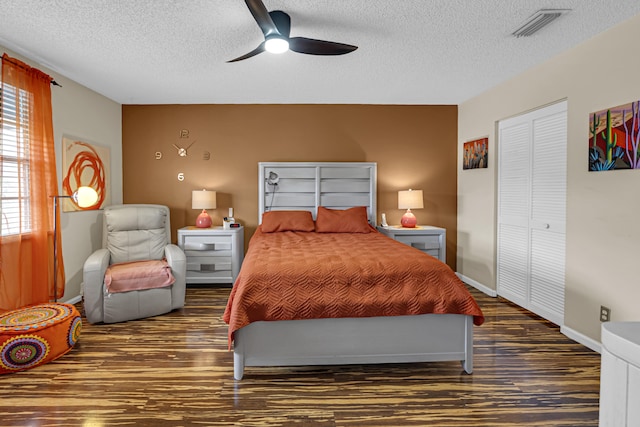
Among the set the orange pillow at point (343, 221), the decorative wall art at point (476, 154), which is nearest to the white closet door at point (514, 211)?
the decorative wall art at point (476, 154)

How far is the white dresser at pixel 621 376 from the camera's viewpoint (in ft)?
3.48

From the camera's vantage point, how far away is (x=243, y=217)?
5.07 meters

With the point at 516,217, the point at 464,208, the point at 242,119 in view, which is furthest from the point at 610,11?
the point at 242,119

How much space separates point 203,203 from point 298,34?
252 cm

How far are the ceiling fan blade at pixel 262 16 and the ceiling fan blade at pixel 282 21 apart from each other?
15 centimetres

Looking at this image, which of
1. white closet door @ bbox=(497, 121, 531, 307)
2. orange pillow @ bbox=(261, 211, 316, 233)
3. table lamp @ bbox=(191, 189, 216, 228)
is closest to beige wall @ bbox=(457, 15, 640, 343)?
white closet door @ bbox=(497, 121, 531, 307)

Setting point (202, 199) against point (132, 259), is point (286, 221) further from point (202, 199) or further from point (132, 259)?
point (132, 259)

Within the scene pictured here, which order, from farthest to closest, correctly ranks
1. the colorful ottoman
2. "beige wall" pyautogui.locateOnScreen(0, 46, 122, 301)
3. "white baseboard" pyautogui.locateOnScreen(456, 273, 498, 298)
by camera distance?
"white baseboard" pyautogui.locateOnScreen(456, 273, 498, 298) < "beige wall" pyautogui.locateOnScreen(0, 46, 122, 301) < the colorful ottoman

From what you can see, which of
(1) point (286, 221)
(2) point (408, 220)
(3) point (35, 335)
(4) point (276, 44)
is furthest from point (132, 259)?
(2) point (408, 220)

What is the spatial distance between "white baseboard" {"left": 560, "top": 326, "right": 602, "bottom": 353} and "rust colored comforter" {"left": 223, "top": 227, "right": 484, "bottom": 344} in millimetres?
1074

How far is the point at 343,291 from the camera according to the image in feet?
7.86

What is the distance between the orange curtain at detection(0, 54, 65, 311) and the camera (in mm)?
2949

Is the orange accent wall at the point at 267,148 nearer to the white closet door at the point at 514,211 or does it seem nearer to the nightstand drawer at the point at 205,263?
the nightstand drawer at the point at 205,263

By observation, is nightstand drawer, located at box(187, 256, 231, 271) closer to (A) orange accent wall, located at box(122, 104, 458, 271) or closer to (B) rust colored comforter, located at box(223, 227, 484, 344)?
(A) orange accent wall, located at box(122, 104, 458, 271)
